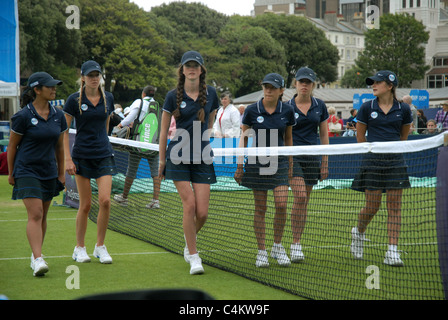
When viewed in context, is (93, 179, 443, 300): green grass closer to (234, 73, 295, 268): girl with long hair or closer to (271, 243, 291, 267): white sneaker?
(271, 243, 291, 267): white sneaker

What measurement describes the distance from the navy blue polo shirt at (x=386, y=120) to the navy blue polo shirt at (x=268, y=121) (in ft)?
3.01

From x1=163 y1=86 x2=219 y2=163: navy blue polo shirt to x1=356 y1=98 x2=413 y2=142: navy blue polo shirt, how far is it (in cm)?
195

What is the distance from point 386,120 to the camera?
24.9 ft

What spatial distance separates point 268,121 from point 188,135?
3.17 feet

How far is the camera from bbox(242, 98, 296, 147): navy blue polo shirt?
7.40m

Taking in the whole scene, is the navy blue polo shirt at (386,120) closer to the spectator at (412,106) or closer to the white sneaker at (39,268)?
the white sneaker at (39,268)

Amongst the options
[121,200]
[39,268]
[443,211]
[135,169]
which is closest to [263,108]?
[443,211]

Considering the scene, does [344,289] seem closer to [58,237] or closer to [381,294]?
[381,294]

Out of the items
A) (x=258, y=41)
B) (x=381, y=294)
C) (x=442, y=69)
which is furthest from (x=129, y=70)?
(x=442, y=69)

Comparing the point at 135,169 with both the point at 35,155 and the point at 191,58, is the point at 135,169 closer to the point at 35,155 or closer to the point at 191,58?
the point at 35,155

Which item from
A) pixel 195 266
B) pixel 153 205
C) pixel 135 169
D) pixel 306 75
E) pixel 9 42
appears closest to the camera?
pixel 195 266

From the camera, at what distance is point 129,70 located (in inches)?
2680

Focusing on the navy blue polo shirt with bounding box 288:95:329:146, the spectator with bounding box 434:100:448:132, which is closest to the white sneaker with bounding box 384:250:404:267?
the navy blue polo shirt with bounding box 288:95:329:146

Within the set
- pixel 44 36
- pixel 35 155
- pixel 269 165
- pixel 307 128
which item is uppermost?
pixel 44 36
